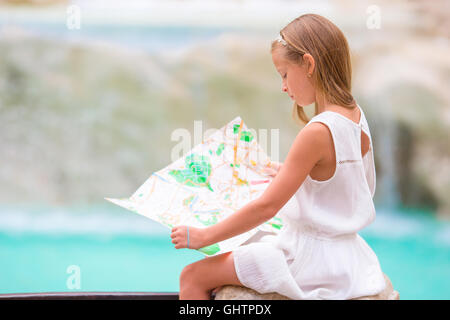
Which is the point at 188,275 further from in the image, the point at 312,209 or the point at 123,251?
the point at 123,251

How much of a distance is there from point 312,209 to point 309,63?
0.30m

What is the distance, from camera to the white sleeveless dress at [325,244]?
103 cm

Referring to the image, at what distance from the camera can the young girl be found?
102 centimetres

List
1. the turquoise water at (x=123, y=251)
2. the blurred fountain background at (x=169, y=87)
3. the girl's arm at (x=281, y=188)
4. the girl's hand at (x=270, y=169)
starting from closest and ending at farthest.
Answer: the girl's arm at (x=281, y=188) → the girl's hand at (x=270, y=169) → the turquoise water at (x=123, y=251) → the blurred fountain background at (x=169, y=87)

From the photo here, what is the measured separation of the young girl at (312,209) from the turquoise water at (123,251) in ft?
5.71

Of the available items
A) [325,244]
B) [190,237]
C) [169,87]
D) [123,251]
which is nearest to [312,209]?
[325,244]

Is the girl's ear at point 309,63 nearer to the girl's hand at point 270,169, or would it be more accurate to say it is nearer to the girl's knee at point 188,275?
the girl's hand at point 270,169

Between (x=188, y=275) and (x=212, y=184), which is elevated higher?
(x=212, y=184)

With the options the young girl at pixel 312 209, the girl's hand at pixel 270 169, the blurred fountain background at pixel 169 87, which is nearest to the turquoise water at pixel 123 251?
the blurred fountain background at pixel 169 87

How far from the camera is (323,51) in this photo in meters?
1.06

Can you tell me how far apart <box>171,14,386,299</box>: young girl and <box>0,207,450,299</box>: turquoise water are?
1741 mm

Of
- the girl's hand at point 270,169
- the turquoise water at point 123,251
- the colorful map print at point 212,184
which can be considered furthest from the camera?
the turquoise water at point 123,251
